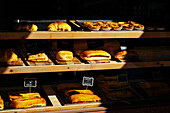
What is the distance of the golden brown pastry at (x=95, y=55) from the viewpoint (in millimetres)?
3033

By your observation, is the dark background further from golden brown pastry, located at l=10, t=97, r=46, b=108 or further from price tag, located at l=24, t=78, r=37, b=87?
golden brown pastry, located at l=10, t=97, r=46, b=108

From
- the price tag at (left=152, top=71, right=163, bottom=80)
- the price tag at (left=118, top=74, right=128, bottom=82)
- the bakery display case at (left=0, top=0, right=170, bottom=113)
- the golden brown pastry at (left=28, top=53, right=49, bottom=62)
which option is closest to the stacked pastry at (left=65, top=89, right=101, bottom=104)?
the bakery display case at (left=0, top=0, right=170, bottom=113)

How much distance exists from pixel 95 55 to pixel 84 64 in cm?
20

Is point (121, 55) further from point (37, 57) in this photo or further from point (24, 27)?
point (24, 27)

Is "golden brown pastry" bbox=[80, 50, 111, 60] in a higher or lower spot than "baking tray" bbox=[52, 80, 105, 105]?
higher

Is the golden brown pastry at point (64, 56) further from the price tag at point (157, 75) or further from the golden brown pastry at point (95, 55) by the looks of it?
the price tag at point (157, 75)

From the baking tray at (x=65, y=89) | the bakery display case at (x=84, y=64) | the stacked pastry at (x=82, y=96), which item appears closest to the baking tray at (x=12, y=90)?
the bakery display case at (x=84, y=64)

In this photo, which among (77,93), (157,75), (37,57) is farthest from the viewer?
(157,75)

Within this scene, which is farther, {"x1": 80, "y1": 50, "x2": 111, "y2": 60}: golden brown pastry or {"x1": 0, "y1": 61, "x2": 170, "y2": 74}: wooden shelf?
{"x1": 80, "y1": 50, "x2": 111, "y2": 60}: golden brown pastry

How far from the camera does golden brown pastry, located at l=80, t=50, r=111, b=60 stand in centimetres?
303

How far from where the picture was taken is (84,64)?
2932 mm

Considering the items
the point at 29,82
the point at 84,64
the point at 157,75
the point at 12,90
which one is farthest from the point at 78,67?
the point at 157,75

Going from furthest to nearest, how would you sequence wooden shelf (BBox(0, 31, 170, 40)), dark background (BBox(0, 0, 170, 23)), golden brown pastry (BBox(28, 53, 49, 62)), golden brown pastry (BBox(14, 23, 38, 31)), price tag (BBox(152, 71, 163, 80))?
dark background (BBox(0, 0, 170, 23)) → price tag (BBox(152, 71, 163, 80)) → golden brown pastry (BBox(28, 53, 49, 62)) → golden brown pastry (BBox(14, 23, 38, 31)) → wooden shelf (BBox(0, 31, 170, 40))

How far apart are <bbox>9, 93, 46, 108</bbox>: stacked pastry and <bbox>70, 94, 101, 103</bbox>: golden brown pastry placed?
0.31 meters
